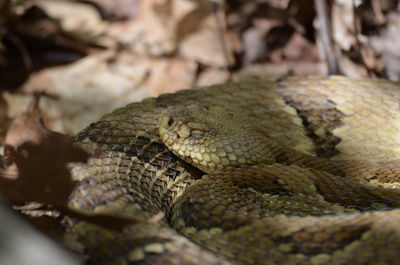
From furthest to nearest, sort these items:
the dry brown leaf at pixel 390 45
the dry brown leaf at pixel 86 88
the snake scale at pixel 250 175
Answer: the dry brown leaf at pixel 390 45 → the dry brown leaf at pixel 86 88 → the snake scale at pixel 250 175

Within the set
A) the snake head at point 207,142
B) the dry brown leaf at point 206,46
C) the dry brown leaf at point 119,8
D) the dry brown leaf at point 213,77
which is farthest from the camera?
the dry brown leaf at point 119,8

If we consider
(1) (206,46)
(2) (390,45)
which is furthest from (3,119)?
(2) (390,45)

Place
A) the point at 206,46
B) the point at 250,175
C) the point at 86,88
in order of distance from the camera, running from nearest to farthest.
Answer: the point at 250,175 < the point at 86,88 < the point at 206,46

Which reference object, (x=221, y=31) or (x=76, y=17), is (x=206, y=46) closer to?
(x=221, y=31)

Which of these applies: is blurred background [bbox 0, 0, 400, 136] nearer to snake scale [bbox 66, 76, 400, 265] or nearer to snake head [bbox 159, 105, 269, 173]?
snake scale [bbox 66, 76, 400, 265]

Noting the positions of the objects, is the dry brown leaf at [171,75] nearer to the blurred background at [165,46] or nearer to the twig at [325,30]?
the blurred background at [165,46]

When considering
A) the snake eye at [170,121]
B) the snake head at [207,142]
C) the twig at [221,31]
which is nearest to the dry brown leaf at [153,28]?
the twig at [221,31]

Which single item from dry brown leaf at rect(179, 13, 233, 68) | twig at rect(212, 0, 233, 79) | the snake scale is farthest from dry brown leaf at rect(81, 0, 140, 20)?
the snake scale
